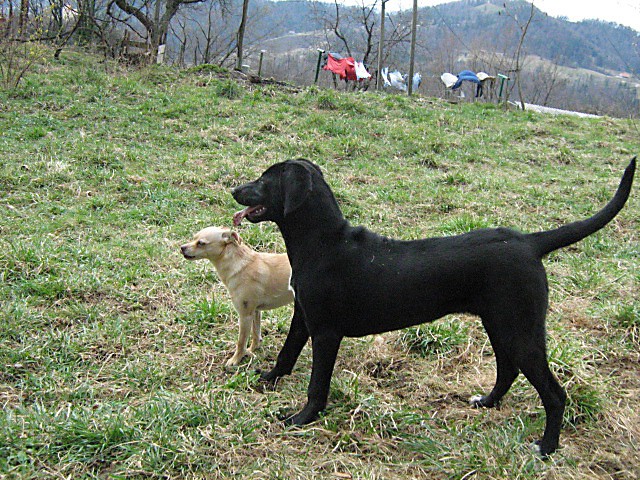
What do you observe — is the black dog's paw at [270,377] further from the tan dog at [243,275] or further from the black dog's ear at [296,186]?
the black dog's ear at [296,186]

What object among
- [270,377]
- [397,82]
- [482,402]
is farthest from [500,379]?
[397,82]

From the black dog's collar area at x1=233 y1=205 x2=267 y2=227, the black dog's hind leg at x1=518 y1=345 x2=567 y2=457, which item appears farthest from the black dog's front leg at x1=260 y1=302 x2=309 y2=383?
the black dog's hind leg at x1=518 y1=345 x2=567 y2=457

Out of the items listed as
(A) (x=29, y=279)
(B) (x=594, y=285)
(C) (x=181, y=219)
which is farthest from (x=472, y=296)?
(C) (x=181, y=219)

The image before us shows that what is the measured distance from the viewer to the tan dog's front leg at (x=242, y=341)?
4.26 m

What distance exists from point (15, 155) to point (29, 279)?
14.6 feet

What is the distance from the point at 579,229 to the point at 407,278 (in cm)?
101

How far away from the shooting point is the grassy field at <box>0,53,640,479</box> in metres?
3.14

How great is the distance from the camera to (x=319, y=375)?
3527 mm

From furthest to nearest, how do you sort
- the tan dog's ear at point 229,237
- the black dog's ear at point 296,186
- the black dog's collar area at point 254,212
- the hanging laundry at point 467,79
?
1. the hanging laundry at point 467,79
2. the tan dog's ear at point 229,237
3. the black dog's collar area at point 254,212
4. the black dog's ear at point 296,186

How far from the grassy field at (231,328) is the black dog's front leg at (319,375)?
0.30 ft

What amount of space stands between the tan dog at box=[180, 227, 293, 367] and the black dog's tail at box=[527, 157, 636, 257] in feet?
6.30

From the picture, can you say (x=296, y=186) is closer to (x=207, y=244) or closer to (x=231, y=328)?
(x=207, y=244)

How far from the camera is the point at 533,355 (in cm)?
321

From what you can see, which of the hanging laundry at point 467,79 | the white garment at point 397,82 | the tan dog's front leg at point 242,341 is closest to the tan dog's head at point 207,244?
the tan dog's front leg at point 242,341
